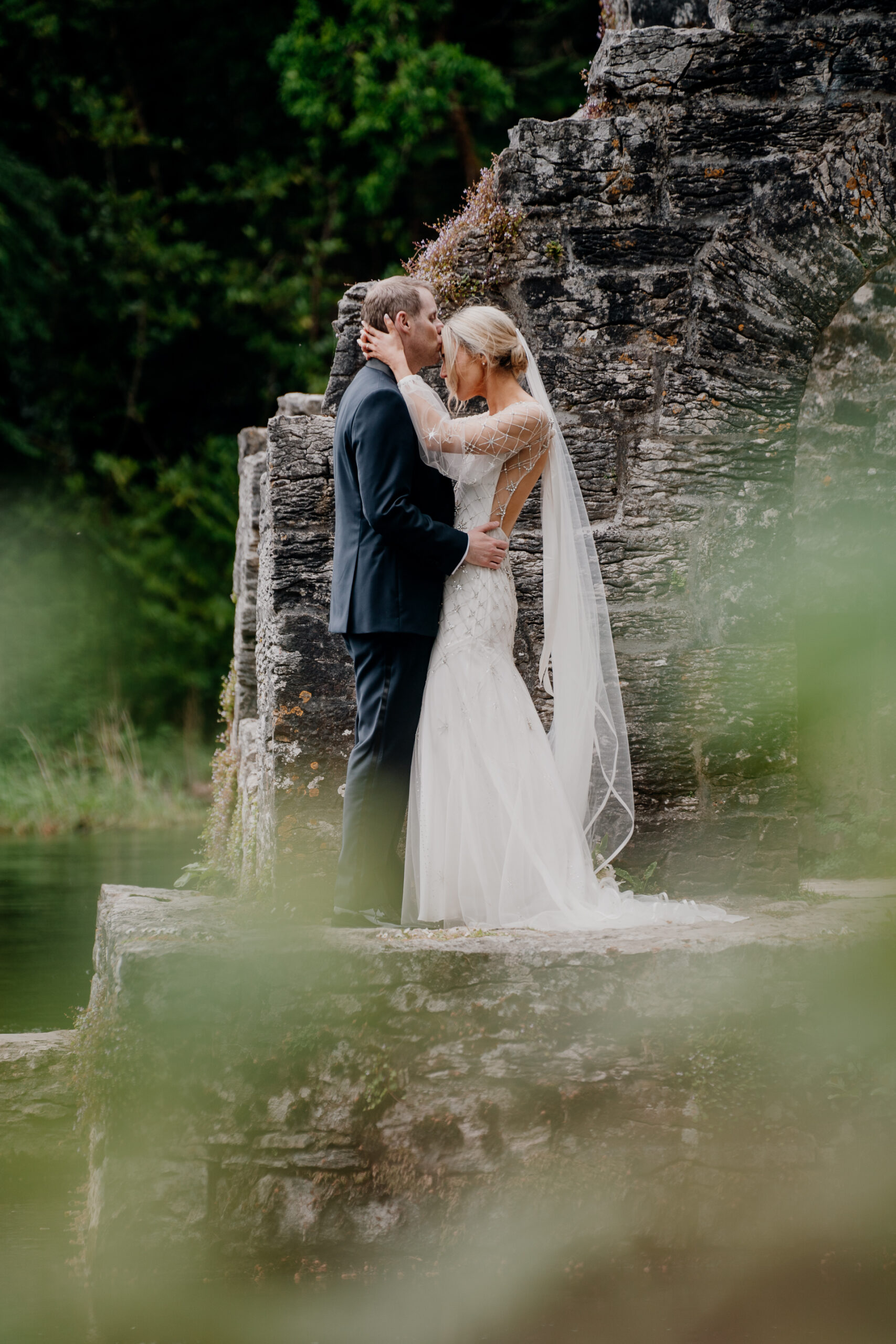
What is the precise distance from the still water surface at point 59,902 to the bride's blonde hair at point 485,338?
2540 mm

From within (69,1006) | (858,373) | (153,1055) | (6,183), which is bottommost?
(69,1006)

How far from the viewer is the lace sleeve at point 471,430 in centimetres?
342

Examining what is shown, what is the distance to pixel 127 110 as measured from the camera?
14023 mm

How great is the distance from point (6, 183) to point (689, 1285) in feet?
41.9

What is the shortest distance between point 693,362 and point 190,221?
40.1ft

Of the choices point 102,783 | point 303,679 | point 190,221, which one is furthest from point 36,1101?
point 190,221

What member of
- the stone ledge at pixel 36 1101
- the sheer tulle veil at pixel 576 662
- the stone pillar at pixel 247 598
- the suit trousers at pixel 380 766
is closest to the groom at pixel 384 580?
the suit trousers at pixel 380 766

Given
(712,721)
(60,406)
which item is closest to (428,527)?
(712,721)

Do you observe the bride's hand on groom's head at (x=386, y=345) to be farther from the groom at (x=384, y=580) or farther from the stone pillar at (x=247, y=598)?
the stone pillar at (x=247, y=598)

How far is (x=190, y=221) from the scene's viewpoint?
14.6 m

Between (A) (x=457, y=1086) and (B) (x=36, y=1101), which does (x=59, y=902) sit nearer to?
(B) (x=36, y=1101)

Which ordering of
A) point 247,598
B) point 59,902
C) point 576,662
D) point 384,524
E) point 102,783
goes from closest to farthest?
1. point 384,524
2. point 576,662
3. point 247,598
4. point 59,902
5. point 102,783

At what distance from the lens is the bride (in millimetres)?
3391

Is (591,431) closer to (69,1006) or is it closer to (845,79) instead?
(845,79)
